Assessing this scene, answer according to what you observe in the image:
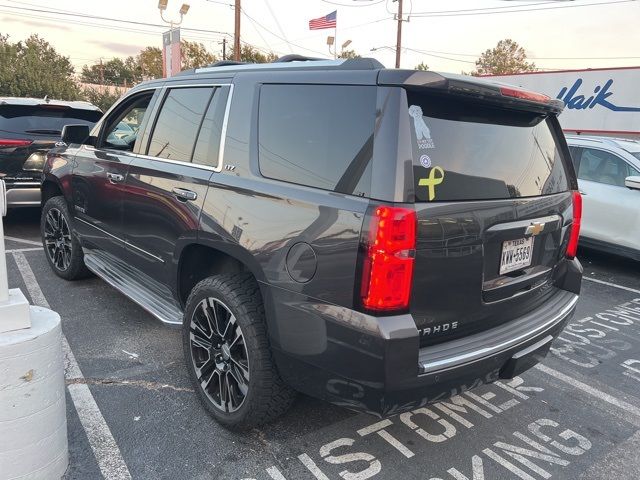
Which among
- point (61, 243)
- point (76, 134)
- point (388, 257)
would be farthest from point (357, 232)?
point (61, 243)

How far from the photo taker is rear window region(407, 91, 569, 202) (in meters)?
2.21

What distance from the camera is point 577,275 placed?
10.7 feet

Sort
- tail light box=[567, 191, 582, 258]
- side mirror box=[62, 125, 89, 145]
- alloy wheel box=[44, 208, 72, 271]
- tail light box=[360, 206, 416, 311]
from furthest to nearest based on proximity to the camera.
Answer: alloy wheel box=[44, 208, 72, 271] → side mirror box=[62, 125, 89, 145] → tail light box=[567, 191, 582, 258] → tail light box=[360, 206, 416, 311]

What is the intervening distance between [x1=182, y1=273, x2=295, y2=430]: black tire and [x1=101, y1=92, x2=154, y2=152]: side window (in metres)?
1.69

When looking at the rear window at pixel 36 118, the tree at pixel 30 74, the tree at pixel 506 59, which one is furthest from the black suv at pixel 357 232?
the tree at pixel 506 59

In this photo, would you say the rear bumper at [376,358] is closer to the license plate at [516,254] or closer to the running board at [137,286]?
the license plate at [516,254]

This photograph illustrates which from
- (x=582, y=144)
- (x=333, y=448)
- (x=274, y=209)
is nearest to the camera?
(x=274, y=209)

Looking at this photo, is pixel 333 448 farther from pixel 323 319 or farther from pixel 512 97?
pixel 512 97

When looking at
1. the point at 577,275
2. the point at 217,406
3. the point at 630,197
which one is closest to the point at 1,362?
the point at 217,406

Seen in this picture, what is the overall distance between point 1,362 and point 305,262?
4.18 feet

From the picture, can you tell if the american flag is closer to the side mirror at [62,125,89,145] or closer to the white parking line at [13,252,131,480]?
the side mirror at [62,125,89,145]

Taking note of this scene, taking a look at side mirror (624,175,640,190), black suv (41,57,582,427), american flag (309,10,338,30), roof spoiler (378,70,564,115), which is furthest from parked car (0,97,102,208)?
american flag (309,10,338,30)

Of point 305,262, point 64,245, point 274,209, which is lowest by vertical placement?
point 64,245

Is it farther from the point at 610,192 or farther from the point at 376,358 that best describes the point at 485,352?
the point at 610,192
